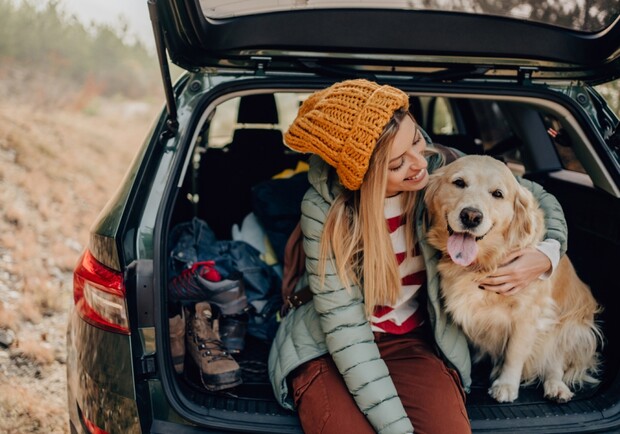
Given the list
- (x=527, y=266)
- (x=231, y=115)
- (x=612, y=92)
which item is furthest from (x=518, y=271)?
(x=231, y=115)

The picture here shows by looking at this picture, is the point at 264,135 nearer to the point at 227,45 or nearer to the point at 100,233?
the point at 227,45

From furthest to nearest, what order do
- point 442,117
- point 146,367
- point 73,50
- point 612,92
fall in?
point 73,50 → point 612,92 → point 442,117 → point 146,367

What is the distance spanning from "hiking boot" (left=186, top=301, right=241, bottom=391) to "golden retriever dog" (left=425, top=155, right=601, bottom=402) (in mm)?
838

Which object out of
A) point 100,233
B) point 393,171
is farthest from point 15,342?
point 393,171

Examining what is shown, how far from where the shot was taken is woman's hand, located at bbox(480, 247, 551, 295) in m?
2.10

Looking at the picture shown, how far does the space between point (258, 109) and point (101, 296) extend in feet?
6.26

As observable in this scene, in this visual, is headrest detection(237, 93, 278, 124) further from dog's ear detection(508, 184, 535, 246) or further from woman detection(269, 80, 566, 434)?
dog's ear detection(508, 184, 535, 246)

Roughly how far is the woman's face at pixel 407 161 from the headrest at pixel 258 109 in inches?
61.9

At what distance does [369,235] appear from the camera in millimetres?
1966

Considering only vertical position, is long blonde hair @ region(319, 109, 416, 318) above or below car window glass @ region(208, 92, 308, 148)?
below

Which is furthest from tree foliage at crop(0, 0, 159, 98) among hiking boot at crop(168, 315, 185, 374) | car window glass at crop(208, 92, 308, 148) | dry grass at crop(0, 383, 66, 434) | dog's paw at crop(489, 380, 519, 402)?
dog's paw at crop(489, 380, 519, 402)

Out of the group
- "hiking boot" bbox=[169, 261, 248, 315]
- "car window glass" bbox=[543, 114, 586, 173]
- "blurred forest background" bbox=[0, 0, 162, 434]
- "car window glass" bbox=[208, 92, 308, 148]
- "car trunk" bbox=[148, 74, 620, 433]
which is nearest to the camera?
"car trunk" bbox=[148, 74, 620, 433]

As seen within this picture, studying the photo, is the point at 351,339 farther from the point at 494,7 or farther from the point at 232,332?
the point at 494,7

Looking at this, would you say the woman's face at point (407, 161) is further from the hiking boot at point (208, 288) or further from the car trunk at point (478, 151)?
the hiking boot at point (208, 288)
